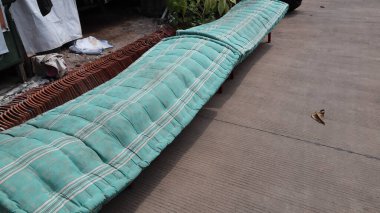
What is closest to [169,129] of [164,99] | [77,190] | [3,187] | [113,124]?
[164,99]

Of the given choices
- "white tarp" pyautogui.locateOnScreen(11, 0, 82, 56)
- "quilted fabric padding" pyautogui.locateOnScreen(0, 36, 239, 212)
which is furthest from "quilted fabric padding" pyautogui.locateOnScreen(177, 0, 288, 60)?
"white tarp" pyautogui.locateOnScreen(11, 0, 82, 56)

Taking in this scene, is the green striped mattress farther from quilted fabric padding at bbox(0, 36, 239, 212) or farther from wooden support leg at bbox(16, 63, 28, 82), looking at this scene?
wooden support leg at bbox(16, 63, 28, 82)

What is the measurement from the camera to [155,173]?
265 centimetres

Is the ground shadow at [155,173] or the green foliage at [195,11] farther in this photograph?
the green foliage at [195,11]

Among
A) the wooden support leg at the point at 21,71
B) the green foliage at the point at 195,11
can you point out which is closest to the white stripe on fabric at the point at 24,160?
the wooden support leg at the point at 21,71

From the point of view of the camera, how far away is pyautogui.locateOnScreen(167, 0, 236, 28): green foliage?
5.11m

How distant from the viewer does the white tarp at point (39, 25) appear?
382 cm

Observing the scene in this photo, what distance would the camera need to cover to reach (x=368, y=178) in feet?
8.21

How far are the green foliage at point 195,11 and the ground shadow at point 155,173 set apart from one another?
2382 mm

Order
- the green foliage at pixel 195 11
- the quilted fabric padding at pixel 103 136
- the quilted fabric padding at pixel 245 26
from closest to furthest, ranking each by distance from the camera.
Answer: the quilted fabric padding at pixel 103 136
the quilted fabric padding at pixel 245 26
the green foliage at pixel 195 11

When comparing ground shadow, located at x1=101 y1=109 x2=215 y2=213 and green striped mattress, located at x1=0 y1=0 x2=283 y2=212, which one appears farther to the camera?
ground shadow, located at x1=101 y1=109 x2=215 y2=213

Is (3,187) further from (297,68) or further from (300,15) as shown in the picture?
(300,15)

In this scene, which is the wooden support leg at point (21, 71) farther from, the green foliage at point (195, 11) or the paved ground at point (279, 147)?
the green foliage at point (195, 11)

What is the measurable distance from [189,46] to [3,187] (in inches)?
87.8
